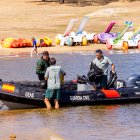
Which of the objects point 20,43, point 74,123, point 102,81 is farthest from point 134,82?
point 20,43

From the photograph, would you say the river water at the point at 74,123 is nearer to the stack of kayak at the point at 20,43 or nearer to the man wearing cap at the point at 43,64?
the man wearing cap at the point at 43,64

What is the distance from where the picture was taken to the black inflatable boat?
617 inches

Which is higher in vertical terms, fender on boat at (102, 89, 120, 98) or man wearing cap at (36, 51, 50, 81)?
man wearing cap at (36, 51, 50, 81)

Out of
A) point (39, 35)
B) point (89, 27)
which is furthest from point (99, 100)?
point (89, 27)

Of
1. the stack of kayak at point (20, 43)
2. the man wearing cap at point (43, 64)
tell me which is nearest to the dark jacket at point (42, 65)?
the man wearing cap at point (43, 64)

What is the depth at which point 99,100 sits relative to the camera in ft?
53.3

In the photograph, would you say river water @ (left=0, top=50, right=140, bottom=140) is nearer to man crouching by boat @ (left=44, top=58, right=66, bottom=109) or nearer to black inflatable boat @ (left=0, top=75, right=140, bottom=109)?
black inflatable boat @ (left=0, top=75, right=140, bottom=109)

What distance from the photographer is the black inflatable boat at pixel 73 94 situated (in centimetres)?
1567

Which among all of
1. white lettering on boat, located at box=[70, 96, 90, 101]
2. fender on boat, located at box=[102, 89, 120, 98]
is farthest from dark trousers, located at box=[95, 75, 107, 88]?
white lettering on boat, located at box=[70, 96, 90, 101]

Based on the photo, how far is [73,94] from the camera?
1598 centimetres

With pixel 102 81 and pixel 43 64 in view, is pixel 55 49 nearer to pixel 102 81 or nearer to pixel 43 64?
pixel 102 81

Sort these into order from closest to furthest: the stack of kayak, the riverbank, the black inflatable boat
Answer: the black inflatable boat
the riverbank
the stack of kayak

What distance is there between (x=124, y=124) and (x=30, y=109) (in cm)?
304

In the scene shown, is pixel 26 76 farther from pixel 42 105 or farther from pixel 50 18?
pixel 50 18
